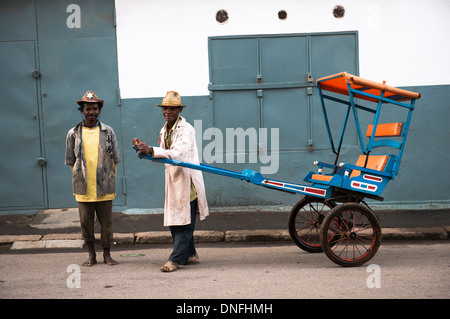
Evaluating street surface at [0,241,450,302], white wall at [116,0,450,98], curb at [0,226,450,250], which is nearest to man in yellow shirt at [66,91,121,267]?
street surface at [0,241,450,302]

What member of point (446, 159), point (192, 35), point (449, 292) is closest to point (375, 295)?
point (449, 292)

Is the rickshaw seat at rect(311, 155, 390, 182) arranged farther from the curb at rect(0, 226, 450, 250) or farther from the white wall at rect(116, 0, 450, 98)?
the white wall at rect(116, 0, 450, 98)

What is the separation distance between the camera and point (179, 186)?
5.42 m

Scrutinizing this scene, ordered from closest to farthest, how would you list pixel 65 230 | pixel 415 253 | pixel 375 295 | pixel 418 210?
pixel 375 295 < pixel 415 253 < pixel 65 230 < pixel 418 210

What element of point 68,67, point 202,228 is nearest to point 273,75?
point 202,228

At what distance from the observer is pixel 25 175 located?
8695 millimetres

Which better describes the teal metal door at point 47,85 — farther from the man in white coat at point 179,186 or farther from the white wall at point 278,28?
the man in white coat at point 179,186

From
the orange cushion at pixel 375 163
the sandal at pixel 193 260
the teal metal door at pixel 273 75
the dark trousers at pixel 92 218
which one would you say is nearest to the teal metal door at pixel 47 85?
the teal metal door at pixel 273 75

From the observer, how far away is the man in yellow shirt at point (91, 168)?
18.6ft

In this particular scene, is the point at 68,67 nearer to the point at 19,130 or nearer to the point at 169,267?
the point at 19,130

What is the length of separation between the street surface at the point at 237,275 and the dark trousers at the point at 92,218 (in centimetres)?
32

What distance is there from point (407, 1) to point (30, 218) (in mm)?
7206

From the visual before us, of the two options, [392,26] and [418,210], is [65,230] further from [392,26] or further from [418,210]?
[392,26]

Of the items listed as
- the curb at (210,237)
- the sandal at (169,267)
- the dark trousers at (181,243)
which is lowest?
the curb at (210,237)
